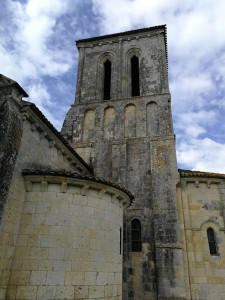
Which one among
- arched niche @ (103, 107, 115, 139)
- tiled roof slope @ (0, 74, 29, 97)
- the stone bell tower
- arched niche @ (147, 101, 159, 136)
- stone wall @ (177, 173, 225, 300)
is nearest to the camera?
tiled roof slope @ (0, 74, 29, 97)

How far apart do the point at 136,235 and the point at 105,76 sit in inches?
462

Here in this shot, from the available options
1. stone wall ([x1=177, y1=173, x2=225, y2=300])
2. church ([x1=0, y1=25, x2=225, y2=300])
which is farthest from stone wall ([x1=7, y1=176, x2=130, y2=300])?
stone wall ([x1=177, y1=173, x2=225, y2=300])

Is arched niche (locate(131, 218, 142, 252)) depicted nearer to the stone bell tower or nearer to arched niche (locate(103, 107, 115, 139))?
the stone bell tower

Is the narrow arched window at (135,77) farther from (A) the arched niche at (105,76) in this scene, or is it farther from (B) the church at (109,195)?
(A) the arched niche at (105,76)

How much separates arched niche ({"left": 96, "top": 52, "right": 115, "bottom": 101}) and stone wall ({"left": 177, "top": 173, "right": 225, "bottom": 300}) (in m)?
8.39

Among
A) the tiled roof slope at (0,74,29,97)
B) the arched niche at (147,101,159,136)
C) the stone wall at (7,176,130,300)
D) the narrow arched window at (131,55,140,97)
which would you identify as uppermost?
the narrow arched window at (131,55,140,97)

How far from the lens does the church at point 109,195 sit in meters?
6.03

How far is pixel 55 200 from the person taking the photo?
21.6ft

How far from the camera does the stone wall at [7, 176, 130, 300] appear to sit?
5781 millimetres

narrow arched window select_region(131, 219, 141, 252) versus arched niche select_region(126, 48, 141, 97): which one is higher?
arched niche select_region(126, 48, 141, 97)

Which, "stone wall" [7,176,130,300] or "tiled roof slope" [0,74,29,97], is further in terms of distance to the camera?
"tiled roof slope" [0,74,29,97]

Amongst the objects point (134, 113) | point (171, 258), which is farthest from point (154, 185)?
point (134, 113)

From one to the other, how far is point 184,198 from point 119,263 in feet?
17.9

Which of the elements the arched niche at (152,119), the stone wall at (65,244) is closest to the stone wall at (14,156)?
the stone wall at (65,244)
